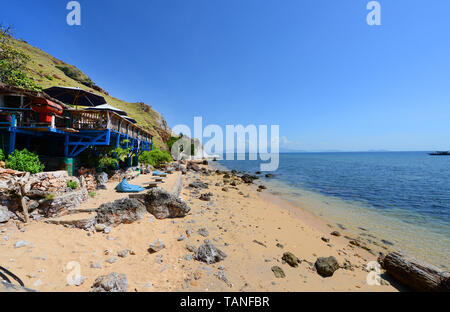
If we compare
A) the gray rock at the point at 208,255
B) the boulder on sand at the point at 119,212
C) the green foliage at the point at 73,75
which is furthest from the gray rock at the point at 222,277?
the green foliage at the point at 73,75

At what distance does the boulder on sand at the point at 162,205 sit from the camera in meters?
9.40

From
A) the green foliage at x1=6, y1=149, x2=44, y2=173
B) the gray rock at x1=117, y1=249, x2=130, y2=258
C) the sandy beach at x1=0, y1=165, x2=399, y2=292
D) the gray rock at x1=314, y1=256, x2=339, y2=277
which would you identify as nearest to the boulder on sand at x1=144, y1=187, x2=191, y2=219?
the sandy beach at x1=0, y1=165, x2=399, y2=292

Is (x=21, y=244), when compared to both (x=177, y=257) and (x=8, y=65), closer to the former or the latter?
(x=177, y=257)

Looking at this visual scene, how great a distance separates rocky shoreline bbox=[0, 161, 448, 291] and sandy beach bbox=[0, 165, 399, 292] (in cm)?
3

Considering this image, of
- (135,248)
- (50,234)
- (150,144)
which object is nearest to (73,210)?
(50,234)

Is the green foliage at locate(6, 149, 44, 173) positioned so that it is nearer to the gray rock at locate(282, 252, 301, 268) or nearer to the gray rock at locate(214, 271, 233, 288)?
the gray rock at locate(214, 271, 233, 288)

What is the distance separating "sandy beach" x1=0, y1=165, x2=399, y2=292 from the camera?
4.96 metres

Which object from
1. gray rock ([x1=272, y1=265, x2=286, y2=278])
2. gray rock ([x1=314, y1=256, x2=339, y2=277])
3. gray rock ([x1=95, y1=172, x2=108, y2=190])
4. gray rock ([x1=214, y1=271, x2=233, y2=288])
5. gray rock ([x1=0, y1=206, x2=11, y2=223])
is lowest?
gray rock ([x1=314, y1=256, x2=339, y2=277])

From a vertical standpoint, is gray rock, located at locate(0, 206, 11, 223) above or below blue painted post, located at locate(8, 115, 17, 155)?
below

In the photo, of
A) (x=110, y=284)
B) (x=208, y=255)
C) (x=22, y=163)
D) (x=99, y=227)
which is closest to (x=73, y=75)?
(x=22, y=163)

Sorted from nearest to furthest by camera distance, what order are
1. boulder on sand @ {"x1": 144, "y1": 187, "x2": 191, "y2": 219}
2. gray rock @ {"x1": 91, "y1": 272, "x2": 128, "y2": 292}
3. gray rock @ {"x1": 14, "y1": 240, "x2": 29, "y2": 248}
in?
gray rock @ {"x1": 91, "y1": 272, "x2": 128, "y2": 292} < gray rock @ {"x1": 14, "y1": 240, "x2": 29, "y2": 248} < boulder on sand @ {"x1": 144, "y1": 187, "x2": 191, "y2": 219}

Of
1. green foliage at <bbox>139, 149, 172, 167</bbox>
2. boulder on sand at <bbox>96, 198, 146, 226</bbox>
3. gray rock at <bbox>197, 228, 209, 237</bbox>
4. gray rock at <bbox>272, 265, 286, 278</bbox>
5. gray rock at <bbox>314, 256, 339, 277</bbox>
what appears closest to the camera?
gray rock at <bbox>272, 265, 286, 278</bbox>

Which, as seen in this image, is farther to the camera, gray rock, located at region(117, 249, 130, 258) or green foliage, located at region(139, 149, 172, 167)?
green foliage, located at region(139, 149, 172, 167)
